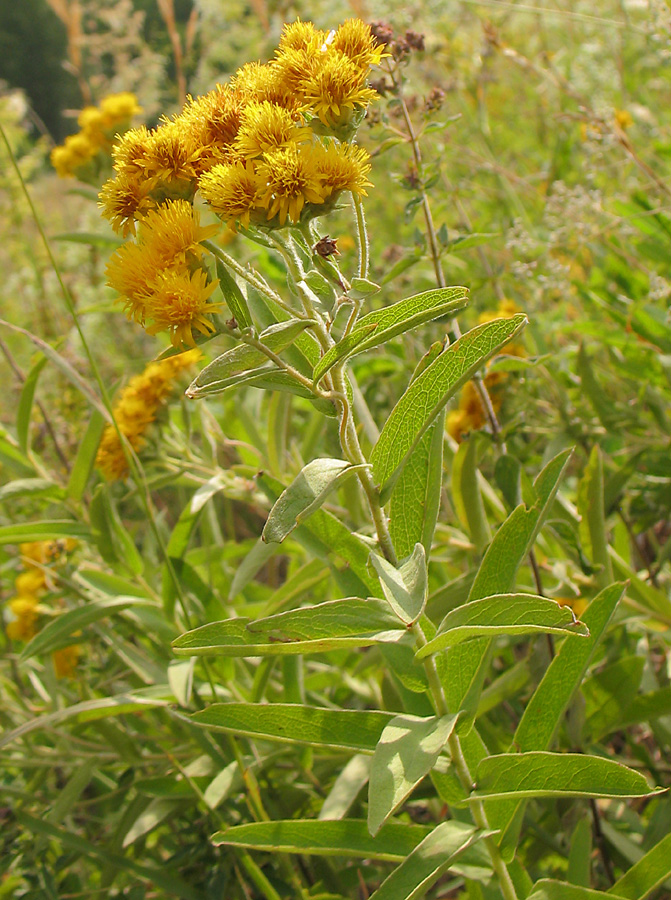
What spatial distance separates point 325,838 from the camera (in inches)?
35.9

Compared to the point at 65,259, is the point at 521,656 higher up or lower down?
lower down

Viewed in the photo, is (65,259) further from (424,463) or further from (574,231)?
(424,463)

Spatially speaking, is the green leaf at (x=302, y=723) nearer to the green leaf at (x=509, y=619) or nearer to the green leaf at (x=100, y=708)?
the green leaf at (x=509, y=619)

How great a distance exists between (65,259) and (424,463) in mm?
3779

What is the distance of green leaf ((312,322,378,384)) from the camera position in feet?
2.38

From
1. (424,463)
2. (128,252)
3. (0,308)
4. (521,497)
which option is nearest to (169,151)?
(128,252)

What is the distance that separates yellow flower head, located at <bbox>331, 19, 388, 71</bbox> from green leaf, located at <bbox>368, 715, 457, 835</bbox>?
28.3 inches

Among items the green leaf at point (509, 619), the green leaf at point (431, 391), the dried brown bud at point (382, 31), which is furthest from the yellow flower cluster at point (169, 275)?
the dried brown bud at point (382, 31)

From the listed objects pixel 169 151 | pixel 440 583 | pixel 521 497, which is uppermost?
pixel 169 151

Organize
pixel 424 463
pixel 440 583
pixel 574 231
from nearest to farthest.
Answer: pixel 424 463, pixel 440 583, pixel 574 231

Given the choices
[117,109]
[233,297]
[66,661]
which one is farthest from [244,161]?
[117,109]

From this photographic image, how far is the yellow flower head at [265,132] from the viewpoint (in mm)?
768

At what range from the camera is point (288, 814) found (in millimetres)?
1389

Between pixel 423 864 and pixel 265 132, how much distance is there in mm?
776
